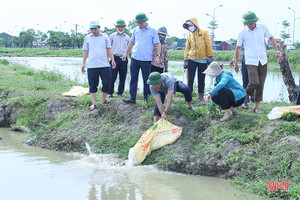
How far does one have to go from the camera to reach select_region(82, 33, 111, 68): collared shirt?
7266 mm

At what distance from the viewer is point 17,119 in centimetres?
859

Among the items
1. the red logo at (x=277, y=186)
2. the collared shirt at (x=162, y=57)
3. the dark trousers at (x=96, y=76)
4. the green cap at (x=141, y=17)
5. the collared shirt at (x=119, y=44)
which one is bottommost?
the red logo at (x=277, y=186)

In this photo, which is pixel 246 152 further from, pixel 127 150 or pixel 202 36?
pixel 202 36

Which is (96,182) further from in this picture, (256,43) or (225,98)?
(256,43)

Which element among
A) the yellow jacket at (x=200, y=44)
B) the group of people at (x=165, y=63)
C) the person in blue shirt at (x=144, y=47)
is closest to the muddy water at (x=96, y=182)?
the group of people at (x=165, y=63)

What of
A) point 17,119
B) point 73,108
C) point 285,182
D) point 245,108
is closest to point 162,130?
point 245,108

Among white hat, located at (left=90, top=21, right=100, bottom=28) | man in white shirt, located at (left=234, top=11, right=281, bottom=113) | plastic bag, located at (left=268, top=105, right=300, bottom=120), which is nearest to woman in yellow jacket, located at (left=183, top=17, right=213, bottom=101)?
man in white shirt, located at (left=234, top=11, right=281, bottom=113)

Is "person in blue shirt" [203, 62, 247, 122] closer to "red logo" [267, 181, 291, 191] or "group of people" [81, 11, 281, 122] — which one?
"group of people" [81, 11, 281, 122]

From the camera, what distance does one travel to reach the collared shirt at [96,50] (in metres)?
7.27

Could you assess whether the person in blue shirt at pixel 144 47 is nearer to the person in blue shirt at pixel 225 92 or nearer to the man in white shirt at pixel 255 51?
the person in blue shirt at pixel 225 92

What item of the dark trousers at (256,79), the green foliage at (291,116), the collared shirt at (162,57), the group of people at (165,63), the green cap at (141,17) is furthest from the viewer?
the collared shirt at (162,57)

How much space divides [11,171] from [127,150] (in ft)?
6.47

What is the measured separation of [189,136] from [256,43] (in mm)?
2093

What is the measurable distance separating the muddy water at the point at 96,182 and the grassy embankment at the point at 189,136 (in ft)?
0.85
